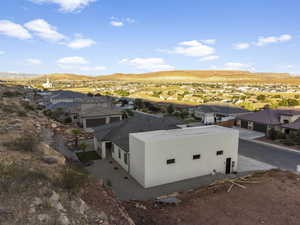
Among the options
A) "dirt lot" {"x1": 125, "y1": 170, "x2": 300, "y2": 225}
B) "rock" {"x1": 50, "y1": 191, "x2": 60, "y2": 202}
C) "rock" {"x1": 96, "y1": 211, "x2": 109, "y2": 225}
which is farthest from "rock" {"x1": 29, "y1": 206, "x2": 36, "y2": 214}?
"dirt lot" {"x1": 125, "y1": 170, "x2": 300, "y2": 225}

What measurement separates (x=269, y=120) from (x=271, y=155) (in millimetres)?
10481

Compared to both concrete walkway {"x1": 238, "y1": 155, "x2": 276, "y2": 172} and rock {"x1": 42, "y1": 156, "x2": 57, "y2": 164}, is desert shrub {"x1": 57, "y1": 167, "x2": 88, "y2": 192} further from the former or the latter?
concrete walkway {"x1": 238, "y1": 155, "x2": 276, "y2": 172}

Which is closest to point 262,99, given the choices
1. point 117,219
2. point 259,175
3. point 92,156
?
point 259,175

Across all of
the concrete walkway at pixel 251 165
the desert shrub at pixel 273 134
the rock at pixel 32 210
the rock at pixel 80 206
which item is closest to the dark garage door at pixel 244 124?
the desert shrub at pixel 273 134

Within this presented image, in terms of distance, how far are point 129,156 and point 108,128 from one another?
620 centimetres

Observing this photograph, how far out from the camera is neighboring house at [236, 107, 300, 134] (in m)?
28.3

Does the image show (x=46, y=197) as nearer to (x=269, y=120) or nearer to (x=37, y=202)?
(x=37, y=202)

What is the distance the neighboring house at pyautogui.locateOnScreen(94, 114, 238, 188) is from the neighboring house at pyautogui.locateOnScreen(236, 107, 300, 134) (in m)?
15.8

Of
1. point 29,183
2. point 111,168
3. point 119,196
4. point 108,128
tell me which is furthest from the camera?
point 108,128

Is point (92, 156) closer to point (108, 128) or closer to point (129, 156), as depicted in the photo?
point (108, 128)

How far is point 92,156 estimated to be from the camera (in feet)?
62.9

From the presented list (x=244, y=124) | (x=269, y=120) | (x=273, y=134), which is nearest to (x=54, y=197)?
(x=273, y=134)

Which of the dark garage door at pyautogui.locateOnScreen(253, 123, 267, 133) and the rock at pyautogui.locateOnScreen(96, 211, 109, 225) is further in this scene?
the dark garage door at pyautogui.locateOnScreen(253, 123, 267, 133)

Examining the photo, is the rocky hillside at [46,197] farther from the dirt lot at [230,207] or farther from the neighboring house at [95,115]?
the neighboring house at [95,115]
